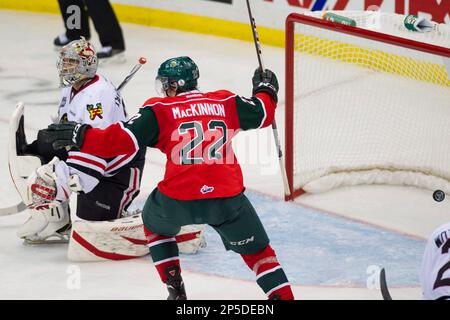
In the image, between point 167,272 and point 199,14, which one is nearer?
point 167,272

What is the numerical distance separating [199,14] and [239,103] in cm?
437

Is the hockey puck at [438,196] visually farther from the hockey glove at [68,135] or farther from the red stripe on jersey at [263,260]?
the hockey glove at [68,135]

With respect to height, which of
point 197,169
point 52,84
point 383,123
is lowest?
point 52,84

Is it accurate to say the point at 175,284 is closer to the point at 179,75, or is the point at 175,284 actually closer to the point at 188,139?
the point at 188,139

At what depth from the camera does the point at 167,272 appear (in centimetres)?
406

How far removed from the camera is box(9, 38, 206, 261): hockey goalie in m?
4.73

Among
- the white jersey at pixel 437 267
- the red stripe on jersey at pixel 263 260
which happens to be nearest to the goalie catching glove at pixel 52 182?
the red stripe on jersey at pixel 263 260

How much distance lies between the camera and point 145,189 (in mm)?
5707

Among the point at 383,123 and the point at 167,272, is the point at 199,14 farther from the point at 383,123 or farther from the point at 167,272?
the point at 167,272

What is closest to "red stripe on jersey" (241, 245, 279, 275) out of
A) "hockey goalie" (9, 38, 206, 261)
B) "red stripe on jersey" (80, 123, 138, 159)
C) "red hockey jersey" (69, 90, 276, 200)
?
"red hockey jersey" (69, 90, 276, 200)

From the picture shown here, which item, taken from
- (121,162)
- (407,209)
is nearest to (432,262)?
(121,162)

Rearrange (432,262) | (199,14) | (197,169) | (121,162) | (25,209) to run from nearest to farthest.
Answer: (432,262)
(197,169)
(121,162)
(25,209)
(199,14)

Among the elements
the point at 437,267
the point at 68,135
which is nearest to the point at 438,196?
the point at 68,135

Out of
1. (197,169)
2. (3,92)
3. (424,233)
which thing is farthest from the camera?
(3,92)
